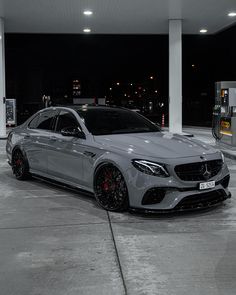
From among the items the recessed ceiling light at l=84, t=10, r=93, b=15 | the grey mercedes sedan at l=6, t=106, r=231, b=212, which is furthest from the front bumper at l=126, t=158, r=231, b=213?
the recessed ceiling light at l=84, t=10, r=93, b=15

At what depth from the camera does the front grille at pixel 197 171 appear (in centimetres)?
623

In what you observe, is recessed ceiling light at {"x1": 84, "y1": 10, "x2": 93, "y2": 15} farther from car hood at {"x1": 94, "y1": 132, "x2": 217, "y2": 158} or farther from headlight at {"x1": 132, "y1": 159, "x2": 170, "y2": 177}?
headlight at {"x1": 132, "y1": 159, "x2": 170, "y2": 177}

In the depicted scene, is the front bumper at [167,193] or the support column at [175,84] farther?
the support column at [175,84]

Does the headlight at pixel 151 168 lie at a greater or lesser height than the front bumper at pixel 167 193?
greater

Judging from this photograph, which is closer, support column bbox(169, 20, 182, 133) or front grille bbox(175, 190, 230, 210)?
front grille bbox(175, 190, 230, 210)

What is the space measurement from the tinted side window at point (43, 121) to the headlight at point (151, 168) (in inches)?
104

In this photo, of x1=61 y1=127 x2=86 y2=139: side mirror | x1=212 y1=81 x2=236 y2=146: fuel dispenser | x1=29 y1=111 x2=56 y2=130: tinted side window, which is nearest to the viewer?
x1=61 y1=127 x2=86 y2=139: side mirror

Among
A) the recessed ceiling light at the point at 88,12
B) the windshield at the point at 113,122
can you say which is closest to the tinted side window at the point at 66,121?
the windshield at the point at 113,122

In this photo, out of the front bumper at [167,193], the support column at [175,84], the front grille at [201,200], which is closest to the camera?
the front bumper at [167,193]

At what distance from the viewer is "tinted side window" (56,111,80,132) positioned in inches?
306

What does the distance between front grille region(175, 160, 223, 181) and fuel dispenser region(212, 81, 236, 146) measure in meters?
7.72

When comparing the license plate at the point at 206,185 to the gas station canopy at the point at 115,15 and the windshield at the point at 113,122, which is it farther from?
the gas station canopy at the point at 115,15

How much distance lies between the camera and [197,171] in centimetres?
637

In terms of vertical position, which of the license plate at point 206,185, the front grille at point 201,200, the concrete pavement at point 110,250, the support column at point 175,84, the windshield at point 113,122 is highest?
the support column at point 175,84
